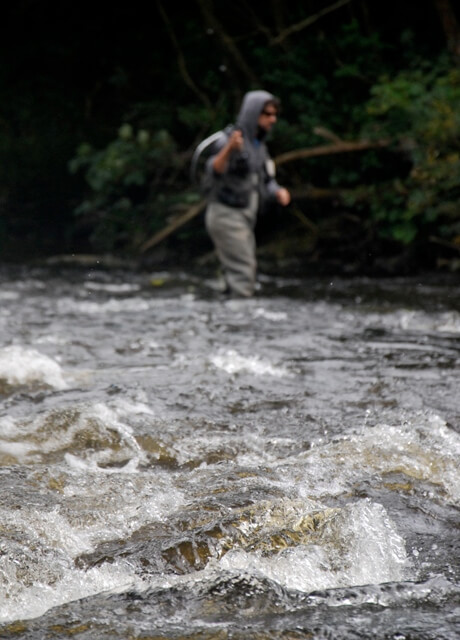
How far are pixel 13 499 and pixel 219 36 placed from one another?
1143cm

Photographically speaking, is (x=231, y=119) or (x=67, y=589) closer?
(x=67, y=589)

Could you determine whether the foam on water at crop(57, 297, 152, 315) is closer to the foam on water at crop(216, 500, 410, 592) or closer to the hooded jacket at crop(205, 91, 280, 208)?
the hooded jacket at crop(205, 91, 280, 208)

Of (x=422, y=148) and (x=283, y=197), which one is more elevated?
(x=422, y=148)

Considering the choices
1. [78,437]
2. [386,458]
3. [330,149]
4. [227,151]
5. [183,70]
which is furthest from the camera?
[183,70]

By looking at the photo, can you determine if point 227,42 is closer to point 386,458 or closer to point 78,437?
point 78,437

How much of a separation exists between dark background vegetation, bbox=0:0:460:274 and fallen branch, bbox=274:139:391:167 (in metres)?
0.04

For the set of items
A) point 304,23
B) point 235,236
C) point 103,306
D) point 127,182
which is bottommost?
point 103,306

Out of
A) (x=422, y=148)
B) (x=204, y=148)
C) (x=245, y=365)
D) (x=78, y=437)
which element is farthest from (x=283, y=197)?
(x=78, y=437)

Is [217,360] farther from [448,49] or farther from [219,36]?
[219,36]

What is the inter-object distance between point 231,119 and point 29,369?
949 centimetres

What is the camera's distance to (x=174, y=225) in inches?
520

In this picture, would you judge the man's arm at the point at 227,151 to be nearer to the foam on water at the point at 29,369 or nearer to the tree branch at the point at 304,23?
the foam on water at the point at 29,369

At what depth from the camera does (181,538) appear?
8.33 ft

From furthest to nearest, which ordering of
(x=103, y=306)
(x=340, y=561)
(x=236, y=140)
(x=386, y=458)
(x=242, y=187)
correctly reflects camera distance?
(x=103, y=306), (x=242, y=187), (x=236, y=140), (x=386, y=458), (x=340, y=561)
